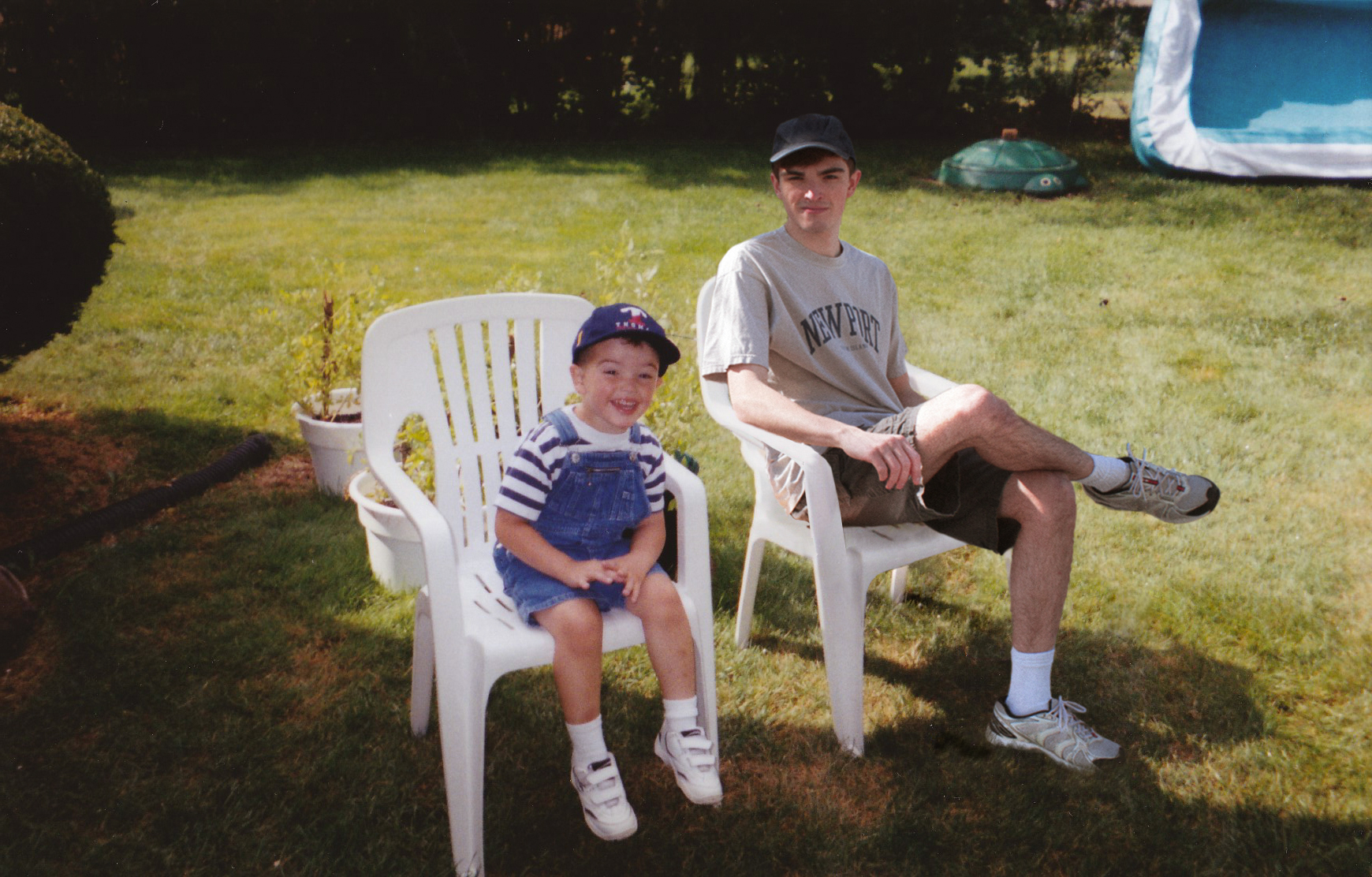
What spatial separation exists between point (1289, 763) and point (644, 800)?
1.55 meters

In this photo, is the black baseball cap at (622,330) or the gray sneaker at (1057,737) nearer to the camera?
the black baseball cap at (622,330)

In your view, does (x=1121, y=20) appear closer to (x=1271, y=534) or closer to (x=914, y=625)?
(x=1271, y=534)

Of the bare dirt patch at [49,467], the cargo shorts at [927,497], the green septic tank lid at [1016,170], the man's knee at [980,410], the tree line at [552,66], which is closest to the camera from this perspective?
the man's knee at [980,410]

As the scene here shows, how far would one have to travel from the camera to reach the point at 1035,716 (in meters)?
2.35

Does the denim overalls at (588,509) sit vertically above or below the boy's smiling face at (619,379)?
below

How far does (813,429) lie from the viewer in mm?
2311

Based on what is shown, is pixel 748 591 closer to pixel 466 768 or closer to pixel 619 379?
pixel 619 379

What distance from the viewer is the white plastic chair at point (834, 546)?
2.28 metres

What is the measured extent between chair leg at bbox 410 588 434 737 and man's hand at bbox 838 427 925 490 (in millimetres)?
1055

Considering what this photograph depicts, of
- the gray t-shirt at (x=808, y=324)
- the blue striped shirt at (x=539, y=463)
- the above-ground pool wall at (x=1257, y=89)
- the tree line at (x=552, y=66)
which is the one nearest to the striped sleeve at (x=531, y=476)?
the blue striped shirt at (x=539, y=463)

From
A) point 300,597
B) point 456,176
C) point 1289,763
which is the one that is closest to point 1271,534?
point 1289,763

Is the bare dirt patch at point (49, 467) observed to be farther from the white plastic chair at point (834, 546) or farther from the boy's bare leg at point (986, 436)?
the boy's bare leg at point (986, 436)

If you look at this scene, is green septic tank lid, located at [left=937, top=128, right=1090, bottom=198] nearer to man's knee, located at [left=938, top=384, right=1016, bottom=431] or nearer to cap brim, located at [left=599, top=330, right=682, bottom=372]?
man's knee, located at [left=938, top=384, right=1016, bottom=431]

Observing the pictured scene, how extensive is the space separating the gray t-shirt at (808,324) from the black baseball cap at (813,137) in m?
0.23
